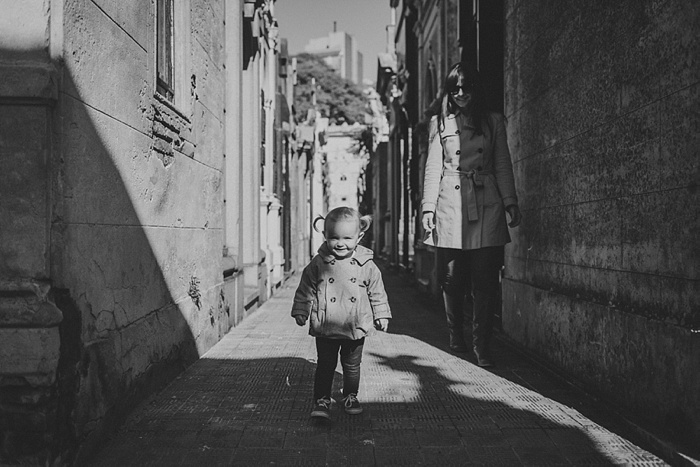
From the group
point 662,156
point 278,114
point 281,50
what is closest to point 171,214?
point 662,156

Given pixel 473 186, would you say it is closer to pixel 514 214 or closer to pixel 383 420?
pixel 514 214

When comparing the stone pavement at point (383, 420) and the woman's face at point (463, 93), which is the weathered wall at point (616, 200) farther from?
the woman's face at point (463, 93)

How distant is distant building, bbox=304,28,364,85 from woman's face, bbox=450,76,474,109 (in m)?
84.0

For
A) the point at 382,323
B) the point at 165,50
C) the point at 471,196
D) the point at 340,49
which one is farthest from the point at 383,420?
the point at 340,49

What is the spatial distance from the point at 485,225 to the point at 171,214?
230 centimetres

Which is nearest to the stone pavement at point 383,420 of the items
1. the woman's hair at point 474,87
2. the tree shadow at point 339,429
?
the tree shadow at point 339,429

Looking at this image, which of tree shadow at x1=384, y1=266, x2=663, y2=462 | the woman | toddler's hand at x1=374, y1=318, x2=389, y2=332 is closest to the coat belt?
the woman

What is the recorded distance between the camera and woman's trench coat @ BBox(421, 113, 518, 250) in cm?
524

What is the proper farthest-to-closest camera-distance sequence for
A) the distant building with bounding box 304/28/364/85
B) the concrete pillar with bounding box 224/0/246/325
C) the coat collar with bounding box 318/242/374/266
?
the distant building with bounding box 304/28/364/85 < the concrete pillar with bounding box 224/0/246/325 < the coat collar with bounding box 318/242/374/266

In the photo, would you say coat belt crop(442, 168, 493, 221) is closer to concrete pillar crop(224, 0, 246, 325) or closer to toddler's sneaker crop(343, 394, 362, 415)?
toddler's sneaker crop(343, 394, 362, 415)

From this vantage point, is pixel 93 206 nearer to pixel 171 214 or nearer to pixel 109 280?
pixel 109 280

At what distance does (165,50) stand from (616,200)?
128 inches

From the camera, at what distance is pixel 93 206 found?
330 cm

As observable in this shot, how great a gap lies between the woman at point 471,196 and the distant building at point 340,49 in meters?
84.0
